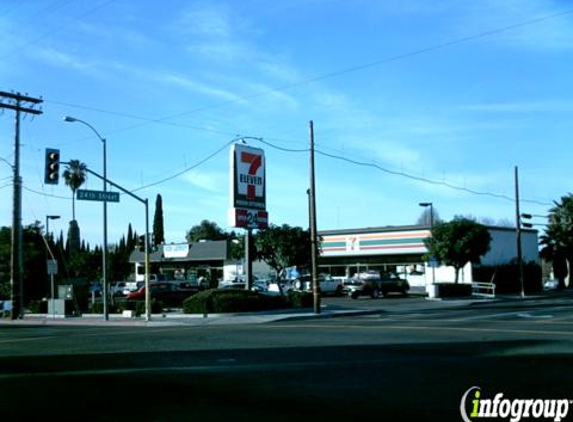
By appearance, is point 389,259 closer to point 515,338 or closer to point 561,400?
point 515,338

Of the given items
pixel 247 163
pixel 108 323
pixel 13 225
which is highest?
pixel 247 163

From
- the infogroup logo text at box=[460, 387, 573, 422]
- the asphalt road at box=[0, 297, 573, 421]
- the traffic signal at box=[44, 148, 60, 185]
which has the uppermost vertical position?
the traffic signal at box=[44, 148, 60, 185]

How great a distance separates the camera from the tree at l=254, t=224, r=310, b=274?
2111 inches

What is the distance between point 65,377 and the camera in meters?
12.7

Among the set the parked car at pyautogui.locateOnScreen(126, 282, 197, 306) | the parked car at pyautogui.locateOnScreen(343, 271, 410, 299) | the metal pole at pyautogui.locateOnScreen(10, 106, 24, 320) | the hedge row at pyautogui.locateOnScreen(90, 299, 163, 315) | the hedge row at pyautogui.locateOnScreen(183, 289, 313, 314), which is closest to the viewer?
the hedge row at pyautogui.locateOnScreen(183, 289, 313, 314)

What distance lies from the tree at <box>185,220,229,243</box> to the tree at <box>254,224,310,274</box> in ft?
211

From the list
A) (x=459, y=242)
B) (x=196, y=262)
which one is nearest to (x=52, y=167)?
(x=459, y=242)

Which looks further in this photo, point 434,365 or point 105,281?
point 105,281

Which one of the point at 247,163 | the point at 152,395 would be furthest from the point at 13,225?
the point at 152,395

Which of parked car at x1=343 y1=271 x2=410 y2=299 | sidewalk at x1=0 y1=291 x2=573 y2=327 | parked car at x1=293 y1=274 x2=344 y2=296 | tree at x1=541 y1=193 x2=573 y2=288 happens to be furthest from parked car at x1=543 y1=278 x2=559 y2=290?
sidewalk at x1=0 y1=291 x2=573 y2=327

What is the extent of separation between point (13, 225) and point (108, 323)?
1097 centimetres

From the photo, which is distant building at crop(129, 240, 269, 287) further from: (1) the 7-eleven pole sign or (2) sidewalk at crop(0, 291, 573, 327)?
(2) sidewalk at crop(0, 291, 573, 327)

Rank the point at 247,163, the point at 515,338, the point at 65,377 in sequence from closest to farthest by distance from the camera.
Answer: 1. the point at 65,377
2. the point at 515,338
3. the point at 247,163

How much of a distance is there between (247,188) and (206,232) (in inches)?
3223
